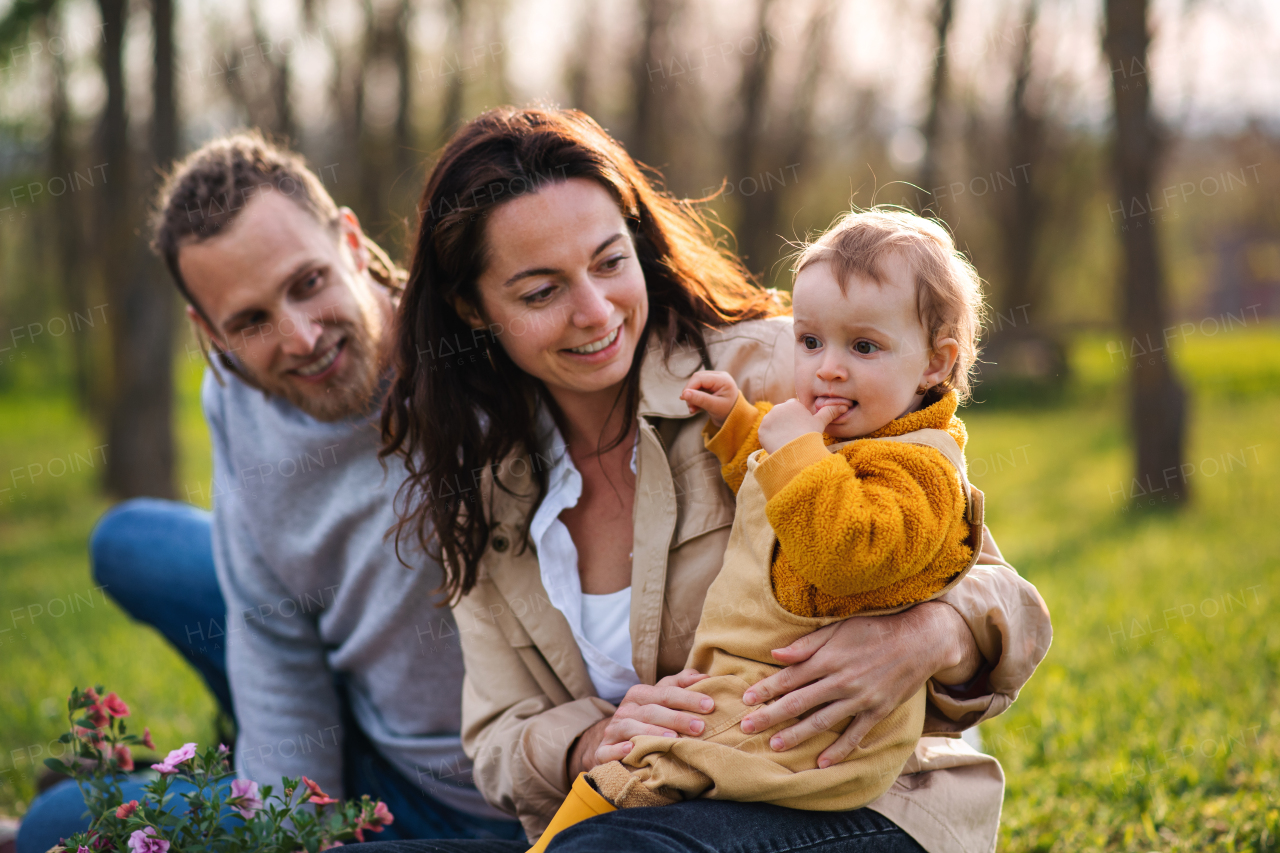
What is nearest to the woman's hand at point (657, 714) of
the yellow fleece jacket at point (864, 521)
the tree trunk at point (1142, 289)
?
the yellow fleece jacket at point (864, 521)

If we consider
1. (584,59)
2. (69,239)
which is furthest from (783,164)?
(69,239)

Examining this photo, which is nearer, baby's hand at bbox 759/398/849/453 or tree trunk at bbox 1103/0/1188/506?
baby's hand at bbox 759/398/849/453

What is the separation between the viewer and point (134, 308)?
26.8ft

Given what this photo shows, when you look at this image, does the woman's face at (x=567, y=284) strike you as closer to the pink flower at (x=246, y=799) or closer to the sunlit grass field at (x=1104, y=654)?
the pink flower at (x=246, y=799)

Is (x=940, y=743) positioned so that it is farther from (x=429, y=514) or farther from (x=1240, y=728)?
(x=1240, y=728)

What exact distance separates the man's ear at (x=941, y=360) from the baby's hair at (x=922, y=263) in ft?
0.04

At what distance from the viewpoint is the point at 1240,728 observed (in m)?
3.03

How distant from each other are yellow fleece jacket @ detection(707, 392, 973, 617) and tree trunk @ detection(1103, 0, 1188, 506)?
611 centimetres

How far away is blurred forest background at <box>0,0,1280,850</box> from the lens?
344cm

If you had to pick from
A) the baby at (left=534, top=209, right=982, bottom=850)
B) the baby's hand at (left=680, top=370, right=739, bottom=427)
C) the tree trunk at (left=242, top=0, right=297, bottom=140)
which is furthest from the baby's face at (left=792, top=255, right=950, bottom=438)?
the tree trunk at (left=242, top=0, right=297, bottom=140)

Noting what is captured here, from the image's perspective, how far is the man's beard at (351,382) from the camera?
2.58 meters

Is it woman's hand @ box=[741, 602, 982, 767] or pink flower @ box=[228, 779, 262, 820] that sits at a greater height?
woman's hand @ box=[741, 602, 982, 767]

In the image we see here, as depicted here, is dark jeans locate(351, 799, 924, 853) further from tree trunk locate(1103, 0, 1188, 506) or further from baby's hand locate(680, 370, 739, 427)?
tree trunk locate(1103, 0, 1188, 506)

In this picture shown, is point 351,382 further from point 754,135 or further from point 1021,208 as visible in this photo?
point 1021,208
